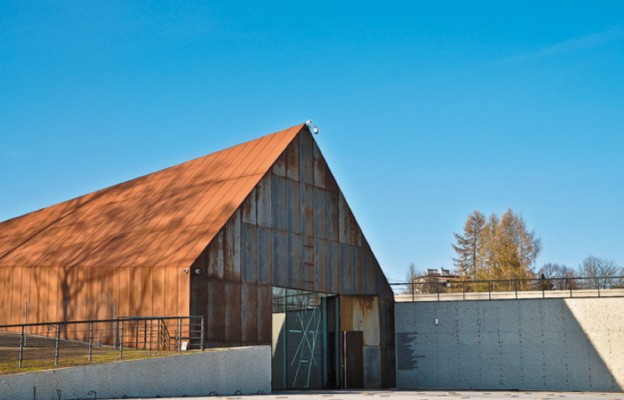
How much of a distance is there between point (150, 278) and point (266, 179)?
547 cm

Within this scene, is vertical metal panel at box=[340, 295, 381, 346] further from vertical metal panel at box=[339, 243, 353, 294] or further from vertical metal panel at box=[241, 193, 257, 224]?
vertical metal panel at box=[241, 193, 257, 224]

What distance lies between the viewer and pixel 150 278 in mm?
25328

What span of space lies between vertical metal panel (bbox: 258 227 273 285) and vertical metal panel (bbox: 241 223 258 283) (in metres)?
0.20

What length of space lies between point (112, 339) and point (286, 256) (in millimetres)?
6601

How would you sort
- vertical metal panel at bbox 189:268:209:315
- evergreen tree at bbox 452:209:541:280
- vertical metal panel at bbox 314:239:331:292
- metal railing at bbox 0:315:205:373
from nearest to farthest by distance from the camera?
metal railing at bbox 0:315:205:373 < vertical metal panel at bbox 189:268:209:315 < vertical metal panel at bbox 314:239:331:292 < evergreen tree at bbox 452:209:541:280

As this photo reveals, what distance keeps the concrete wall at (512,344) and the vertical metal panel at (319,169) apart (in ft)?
22.1

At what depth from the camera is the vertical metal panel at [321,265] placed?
98.6 feet

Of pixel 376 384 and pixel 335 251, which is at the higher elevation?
pixel 335 251

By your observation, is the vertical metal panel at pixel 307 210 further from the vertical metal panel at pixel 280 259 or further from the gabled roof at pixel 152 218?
the gabled roof at pixel 152 218

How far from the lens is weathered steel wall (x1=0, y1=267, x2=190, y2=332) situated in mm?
24859

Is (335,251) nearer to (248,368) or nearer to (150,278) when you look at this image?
(150,278)

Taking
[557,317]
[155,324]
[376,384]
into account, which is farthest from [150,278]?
[557,317]

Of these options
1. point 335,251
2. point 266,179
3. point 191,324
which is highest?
point 266,179

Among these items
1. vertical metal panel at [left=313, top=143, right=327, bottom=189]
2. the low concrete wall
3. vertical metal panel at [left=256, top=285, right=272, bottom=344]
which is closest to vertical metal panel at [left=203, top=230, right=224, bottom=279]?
vertical metal panel at [left=256, top=285, right=272, bottom=344]
